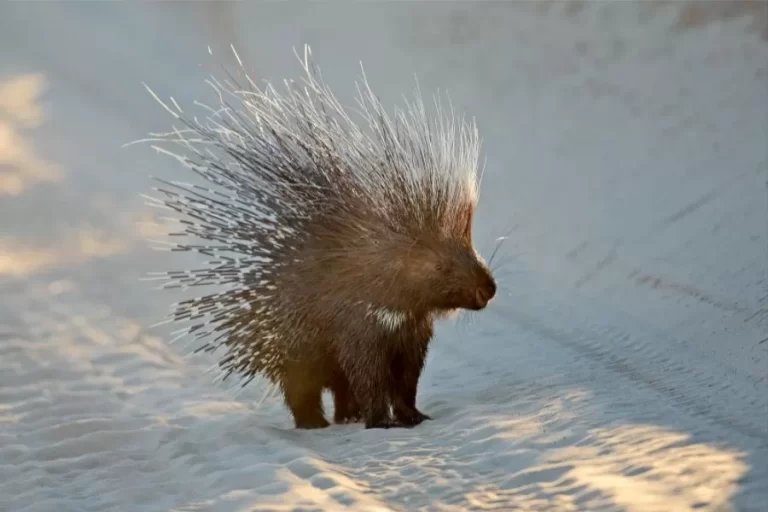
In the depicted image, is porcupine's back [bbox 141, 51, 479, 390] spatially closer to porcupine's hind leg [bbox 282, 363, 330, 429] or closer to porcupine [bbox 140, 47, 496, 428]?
porcupine [bbox 140, 47, 496, 428]

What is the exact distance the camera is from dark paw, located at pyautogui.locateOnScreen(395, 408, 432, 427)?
238cm

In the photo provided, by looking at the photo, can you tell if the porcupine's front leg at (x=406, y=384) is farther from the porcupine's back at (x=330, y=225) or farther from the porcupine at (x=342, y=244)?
the porcupine's back at (x=330, y=225)

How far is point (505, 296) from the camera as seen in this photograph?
11.4 ft

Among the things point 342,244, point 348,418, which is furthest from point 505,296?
point 342,244

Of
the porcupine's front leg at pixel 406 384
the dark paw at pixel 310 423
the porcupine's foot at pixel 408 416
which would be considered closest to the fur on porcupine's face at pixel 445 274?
the porcupine's front leg at pixel 406 384

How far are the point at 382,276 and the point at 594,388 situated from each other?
2.17 ft

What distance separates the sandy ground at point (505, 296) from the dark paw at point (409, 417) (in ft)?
0.31

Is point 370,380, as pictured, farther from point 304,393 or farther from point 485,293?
point 485,293

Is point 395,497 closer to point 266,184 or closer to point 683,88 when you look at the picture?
point 266,184

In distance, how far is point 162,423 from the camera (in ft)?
7.50

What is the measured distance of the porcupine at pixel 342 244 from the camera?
7.48ft

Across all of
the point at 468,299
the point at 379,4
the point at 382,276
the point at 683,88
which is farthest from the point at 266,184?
the point at 379,4

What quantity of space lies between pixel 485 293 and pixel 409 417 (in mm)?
419

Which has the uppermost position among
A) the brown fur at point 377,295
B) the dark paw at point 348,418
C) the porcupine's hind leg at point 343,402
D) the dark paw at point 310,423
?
the brown fur at point 377,295
